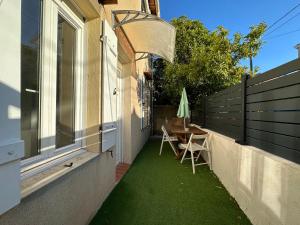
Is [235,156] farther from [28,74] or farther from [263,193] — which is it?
[28,74]

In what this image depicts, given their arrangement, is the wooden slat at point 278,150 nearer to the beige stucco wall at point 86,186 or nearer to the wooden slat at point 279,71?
the wooden slat at point 279,71

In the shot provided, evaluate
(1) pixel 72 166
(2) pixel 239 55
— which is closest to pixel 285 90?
(1) pixel 72 166

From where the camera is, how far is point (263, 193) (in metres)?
3.01

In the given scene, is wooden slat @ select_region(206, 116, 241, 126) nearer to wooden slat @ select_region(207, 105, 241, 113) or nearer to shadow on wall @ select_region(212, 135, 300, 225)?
wooden slat @ select_region(207, 105, 241, 113)

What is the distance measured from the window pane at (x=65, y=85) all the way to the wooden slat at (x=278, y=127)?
8.13ft

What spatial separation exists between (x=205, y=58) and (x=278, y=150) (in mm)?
7942

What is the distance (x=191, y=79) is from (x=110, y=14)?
24.7 feet

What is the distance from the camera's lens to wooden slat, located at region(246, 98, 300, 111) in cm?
253

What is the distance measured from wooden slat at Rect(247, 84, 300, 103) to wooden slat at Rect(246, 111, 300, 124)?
0.60ft

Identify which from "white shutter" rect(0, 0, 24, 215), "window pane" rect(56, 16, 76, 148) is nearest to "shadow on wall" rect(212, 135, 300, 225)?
"white shutter" rect(0, 0, 24, 215)

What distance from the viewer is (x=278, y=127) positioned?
9.61ft

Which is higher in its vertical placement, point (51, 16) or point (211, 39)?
point (211, 39)

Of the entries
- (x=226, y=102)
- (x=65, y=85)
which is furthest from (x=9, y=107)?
(x=226, y=102)

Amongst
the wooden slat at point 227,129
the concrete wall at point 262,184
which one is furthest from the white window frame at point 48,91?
the wooden slat at point 227,129
